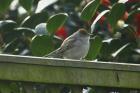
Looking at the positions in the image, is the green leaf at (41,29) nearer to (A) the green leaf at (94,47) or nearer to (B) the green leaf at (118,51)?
(A) the green leaf at (94,47)

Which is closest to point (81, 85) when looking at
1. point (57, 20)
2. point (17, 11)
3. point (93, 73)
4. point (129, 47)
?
point (93, 73)

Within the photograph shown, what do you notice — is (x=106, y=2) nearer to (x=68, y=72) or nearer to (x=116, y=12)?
Answer: (x=116, y=12)

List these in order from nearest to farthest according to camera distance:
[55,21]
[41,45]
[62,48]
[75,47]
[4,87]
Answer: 1. [4,87]
2. [41,45]
3. [55,21]
4. [62,48]
5. [75,47]

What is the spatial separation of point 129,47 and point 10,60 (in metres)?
1.42

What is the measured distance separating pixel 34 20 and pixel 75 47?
0.35 m

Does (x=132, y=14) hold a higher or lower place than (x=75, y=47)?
higher

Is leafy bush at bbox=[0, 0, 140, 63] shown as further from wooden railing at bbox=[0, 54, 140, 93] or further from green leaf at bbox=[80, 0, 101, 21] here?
wooden railing at bbox=[0, 54, 140, 93]

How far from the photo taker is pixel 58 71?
3121 millimetres

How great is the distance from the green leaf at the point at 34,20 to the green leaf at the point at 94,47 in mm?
522

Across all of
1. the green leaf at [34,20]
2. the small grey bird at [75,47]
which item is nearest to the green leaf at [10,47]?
the green leaf at [34,20]

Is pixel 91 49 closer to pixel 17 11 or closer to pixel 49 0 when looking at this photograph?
pixel 49 0

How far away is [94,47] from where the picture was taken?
4008mm

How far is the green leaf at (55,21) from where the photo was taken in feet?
13.0

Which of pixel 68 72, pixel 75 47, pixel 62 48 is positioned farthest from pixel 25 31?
pixel 68 72
